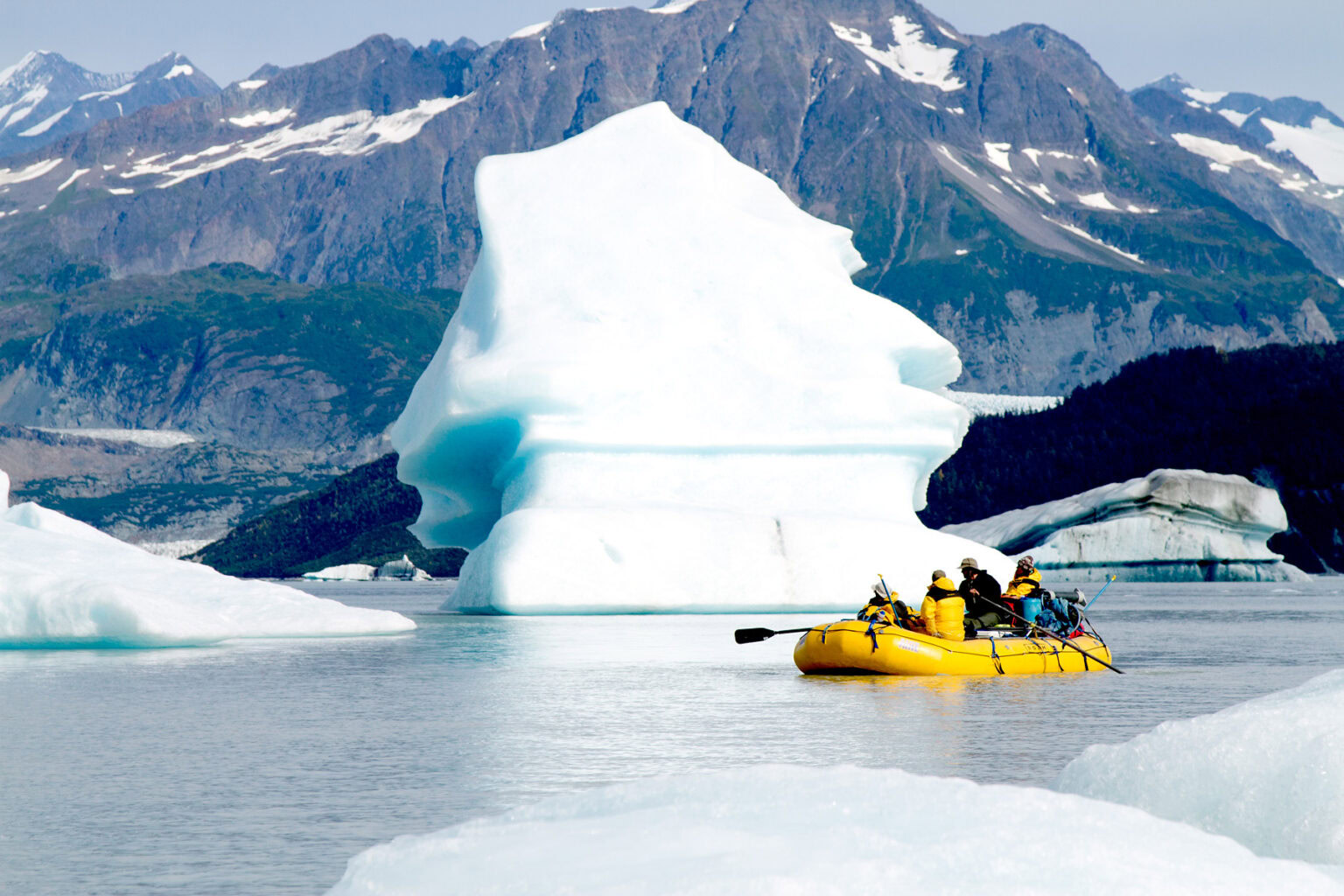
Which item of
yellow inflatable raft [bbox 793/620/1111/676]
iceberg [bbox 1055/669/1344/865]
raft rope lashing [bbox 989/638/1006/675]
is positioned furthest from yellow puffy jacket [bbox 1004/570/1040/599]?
iceberg [bbox 1055/669/1344/865]

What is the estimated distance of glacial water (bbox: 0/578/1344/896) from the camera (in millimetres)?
8648

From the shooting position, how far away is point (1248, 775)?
688 cm

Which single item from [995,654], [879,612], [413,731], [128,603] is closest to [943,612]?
[879,612]

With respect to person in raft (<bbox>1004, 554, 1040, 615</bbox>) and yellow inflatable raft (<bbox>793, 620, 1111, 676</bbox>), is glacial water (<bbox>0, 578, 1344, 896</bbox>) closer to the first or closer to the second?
yellow inflatable raft (<bbox>793, 620, 1111, 676</bbox>)

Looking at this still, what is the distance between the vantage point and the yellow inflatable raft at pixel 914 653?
60.5ft

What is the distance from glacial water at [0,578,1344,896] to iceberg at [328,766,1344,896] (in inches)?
81.2

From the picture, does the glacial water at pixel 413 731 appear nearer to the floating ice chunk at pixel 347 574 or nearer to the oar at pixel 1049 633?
the oar at pixel 1049 633

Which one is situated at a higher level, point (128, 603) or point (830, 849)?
point (128, 603)

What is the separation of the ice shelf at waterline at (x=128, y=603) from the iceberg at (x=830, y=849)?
53.5 ft

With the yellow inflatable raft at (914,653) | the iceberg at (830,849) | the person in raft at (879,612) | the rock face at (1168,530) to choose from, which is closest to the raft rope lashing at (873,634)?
the yellow inflatable raft at (914,653)

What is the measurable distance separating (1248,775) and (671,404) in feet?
77.7

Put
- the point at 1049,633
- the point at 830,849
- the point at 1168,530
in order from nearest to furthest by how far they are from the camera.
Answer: the point at 830,849, the point at 1049,633, the point at 1168,530

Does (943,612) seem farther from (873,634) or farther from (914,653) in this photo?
(873,634)

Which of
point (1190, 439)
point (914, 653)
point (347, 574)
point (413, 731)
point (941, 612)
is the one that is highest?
point (1190, 439)
